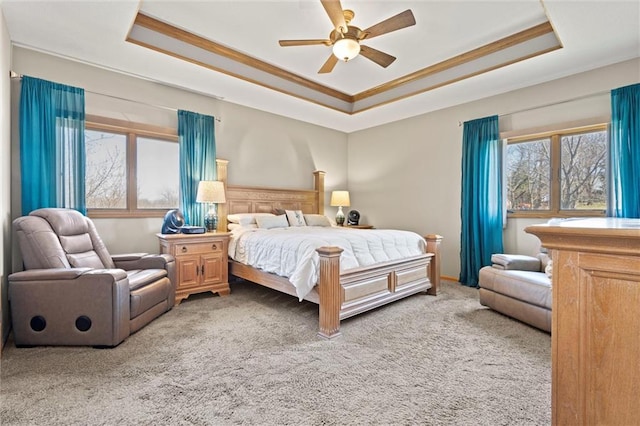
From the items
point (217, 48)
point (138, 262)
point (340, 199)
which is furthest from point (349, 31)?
point (340, 199)

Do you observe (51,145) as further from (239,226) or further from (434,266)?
(434,266)

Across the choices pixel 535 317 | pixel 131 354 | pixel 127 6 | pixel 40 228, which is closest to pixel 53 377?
pixel 131 354

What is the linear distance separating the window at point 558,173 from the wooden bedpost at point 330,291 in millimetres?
2938

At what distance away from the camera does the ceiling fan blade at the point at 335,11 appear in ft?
7.57

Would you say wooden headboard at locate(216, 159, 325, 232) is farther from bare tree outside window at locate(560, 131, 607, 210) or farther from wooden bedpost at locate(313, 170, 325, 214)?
bare tree outside window at locate(560, 131, 607, 210)

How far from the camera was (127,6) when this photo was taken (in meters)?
2.48

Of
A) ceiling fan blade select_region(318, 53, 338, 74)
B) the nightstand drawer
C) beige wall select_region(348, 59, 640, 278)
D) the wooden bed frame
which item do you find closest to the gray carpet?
the wooden bed frame

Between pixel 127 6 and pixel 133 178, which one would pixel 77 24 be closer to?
pixel 127 6

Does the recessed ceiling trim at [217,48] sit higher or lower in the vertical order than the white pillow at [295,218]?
higher

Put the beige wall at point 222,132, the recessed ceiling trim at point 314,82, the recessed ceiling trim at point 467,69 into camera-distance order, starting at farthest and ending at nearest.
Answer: the beige wall at point 222,132 < the recessed ceiling trim at point 467,69 < the recessed ceiling trim at point 314,82

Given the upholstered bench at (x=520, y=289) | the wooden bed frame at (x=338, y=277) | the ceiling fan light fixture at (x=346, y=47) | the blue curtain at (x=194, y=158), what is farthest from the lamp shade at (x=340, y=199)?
the ceiling fan light fixture at (x=346, y=47)

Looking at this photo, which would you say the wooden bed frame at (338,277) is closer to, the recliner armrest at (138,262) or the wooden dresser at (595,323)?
the recliner armrest at (138,262)

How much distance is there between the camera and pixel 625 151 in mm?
3221

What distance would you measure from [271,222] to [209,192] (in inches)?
35.6
